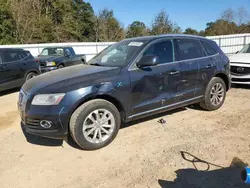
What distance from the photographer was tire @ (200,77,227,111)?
4.97 metres

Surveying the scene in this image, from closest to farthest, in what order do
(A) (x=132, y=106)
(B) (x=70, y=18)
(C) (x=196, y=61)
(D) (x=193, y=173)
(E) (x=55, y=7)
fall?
(D) (x=193, y=173) < (A) (x=132, y=106) < (C) (x=196, y=61) < (E) (x=55, y=7) < (B) (x=70, y=18)

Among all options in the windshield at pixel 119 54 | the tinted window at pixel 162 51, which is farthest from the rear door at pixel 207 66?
the windshield at pixel 119 54

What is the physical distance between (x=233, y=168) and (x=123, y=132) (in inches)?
75.1

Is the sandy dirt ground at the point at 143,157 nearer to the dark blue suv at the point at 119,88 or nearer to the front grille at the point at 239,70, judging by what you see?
the dark blue suv at the point at 119,88

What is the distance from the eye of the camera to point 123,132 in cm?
424

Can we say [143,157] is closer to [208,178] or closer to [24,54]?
[208,178]

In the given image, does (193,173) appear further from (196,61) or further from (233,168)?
(196,61)

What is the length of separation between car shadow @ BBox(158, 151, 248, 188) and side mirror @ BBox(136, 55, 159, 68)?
170 cm

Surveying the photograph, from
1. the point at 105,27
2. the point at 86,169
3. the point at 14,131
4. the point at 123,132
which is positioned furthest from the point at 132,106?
the point at 105,27

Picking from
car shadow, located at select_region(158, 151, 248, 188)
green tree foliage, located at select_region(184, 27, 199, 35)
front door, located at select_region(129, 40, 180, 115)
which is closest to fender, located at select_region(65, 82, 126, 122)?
front door, located at select_region(129, 40, 180, 115)

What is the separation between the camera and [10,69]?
752 cm

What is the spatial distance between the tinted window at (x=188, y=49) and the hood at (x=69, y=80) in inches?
56.6

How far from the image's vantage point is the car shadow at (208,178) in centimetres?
271

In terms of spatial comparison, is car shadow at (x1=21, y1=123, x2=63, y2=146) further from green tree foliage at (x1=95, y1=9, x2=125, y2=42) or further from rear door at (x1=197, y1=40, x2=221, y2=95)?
green tree foliage at (x1=95, y1=9, x2=125, y2=42)
